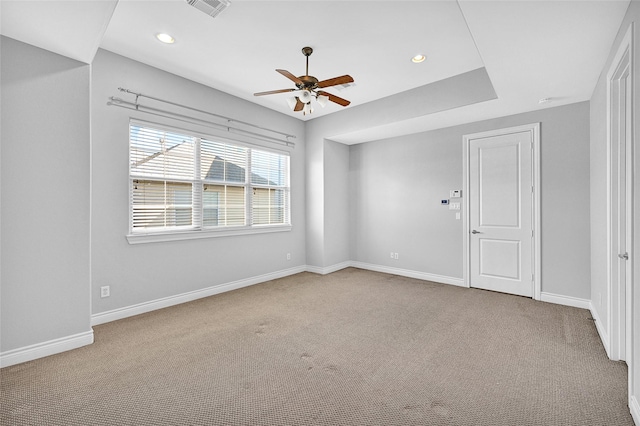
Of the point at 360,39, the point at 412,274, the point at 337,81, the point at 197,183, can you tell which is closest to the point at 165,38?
the point at 197,183

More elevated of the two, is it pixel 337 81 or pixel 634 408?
pixel 337 81

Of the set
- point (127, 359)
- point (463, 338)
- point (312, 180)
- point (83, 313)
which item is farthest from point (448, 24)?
point (83, 313)

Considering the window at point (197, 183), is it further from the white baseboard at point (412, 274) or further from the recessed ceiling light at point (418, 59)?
the recessed ceiling light at point (418, 59)

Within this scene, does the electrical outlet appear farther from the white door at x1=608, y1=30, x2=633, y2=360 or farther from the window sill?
the white door at x1=608, y1=30, x2=633, y2=360

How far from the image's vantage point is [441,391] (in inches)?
78.3

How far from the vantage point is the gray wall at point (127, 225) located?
10.3ft

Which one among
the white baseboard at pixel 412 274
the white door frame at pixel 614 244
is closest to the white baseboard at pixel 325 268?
the white baseboard at pixel 412 274

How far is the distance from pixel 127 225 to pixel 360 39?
10.8 feet

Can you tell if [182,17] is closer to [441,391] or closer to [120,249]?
[120,249]

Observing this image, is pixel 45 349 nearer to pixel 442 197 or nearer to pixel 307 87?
pixel 307 87

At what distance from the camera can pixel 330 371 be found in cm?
223

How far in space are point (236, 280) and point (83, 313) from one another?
2.05 meters

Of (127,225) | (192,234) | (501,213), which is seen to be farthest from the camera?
(501,213)

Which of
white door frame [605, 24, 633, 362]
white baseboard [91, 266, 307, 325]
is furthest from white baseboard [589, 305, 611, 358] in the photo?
white baseboard [91, 266, 307, 325]
